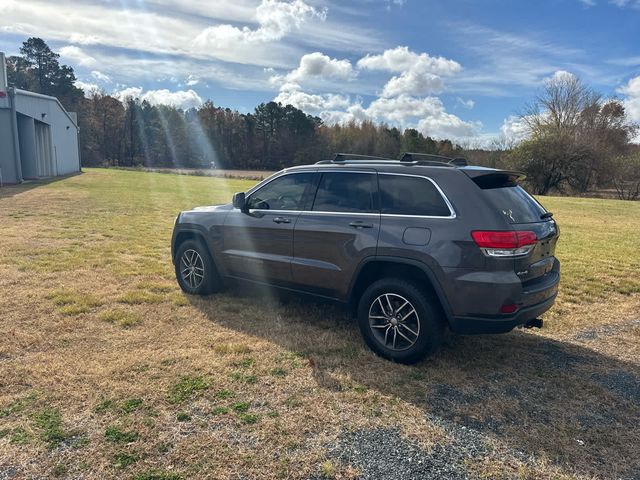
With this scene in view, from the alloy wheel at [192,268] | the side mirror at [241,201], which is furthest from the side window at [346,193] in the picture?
the alloy wheel at [192,268]

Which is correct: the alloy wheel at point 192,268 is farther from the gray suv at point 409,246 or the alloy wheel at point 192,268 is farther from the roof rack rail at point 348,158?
the roof rack rail at point 348,158

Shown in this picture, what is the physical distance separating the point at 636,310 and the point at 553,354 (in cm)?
238

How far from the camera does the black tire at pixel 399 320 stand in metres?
3.89

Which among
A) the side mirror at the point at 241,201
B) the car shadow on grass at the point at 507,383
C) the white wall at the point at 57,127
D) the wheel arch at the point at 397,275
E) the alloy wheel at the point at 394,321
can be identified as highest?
the white wall at the point at 57,127

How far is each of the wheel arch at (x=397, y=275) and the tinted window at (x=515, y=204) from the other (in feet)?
2.64

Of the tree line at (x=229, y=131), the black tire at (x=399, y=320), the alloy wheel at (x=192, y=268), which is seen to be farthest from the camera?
the tree line at (x=229, y=131)

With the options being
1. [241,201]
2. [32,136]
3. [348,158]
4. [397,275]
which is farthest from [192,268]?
[32,136]

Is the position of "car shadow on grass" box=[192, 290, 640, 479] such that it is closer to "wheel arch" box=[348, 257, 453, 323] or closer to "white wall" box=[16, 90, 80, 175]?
"wheel arch" box=[348, 257, 453, 323]

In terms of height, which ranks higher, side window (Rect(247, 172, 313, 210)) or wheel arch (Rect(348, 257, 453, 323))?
side window (Rect(247, 172, 313, 210))

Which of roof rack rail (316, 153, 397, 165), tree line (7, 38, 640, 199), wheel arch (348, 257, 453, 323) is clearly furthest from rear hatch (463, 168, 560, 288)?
tree line (7, 38, 640, 199)

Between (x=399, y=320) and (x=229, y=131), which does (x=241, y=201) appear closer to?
(x=399, y=320)

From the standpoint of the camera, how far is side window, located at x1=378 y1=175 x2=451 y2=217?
3932 mm

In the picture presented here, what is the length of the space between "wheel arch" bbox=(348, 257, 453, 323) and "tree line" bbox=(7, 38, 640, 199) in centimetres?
4372

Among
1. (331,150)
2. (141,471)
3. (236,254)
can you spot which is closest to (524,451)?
(141,471)
